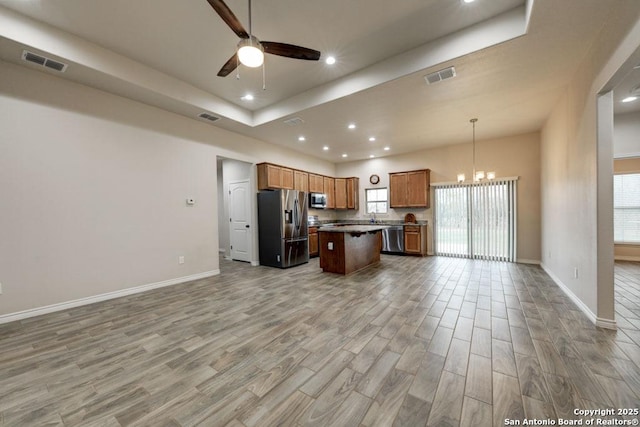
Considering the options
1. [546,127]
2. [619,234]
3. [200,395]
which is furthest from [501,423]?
[619,234]

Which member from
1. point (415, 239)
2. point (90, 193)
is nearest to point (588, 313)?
point (415, 239)

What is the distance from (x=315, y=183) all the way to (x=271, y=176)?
1.90m

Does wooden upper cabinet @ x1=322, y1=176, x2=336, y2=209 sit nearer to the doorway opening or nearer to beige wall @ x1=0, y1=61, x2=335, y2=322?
the doorway opening

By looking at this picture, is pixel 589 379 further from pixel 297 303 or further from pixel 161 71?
pixel 161 71

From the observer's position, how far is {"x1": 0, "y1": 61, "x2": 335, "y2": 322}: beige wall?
9.77ft

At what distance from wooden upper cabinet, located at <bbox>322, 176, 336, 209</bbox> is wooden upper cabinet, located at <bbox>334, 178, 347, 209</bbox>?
10 centimetres

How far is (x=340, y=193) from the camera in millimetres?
8359

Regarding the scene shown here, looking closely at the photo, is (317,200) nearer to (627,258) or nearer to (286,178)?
(286,178)

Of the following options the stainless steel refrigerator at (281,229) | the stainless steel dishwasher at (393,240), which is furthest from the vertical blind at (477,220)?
the stainless steel refrigerator at (281,229)

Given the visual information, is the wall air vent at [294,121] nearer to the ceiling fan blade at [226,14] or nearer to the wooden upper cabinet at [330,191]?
the ceiling fan blade at [226,14]

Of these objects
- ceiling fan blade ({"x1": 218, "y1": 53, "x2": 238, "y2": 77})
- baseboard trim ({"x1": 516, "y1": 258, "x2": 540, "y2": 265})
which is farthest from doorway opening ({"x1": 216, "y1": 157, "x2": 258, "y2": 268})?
baseboard trim ({"x1": 516, "y1": 258, "x2": 540, "y2": 265})

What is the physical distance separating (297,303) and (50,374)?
7.73 ft

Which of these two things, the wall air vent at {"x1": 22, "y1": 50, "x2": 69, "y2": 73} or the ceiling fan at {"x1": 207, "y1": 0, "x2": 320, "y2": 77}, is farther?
the wall air vent at {"x1": 22, "y1": 50, "x2": 69, "y2": 73}

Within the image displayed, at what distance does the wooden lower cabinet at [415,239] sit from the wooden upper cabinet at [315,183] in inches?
114
